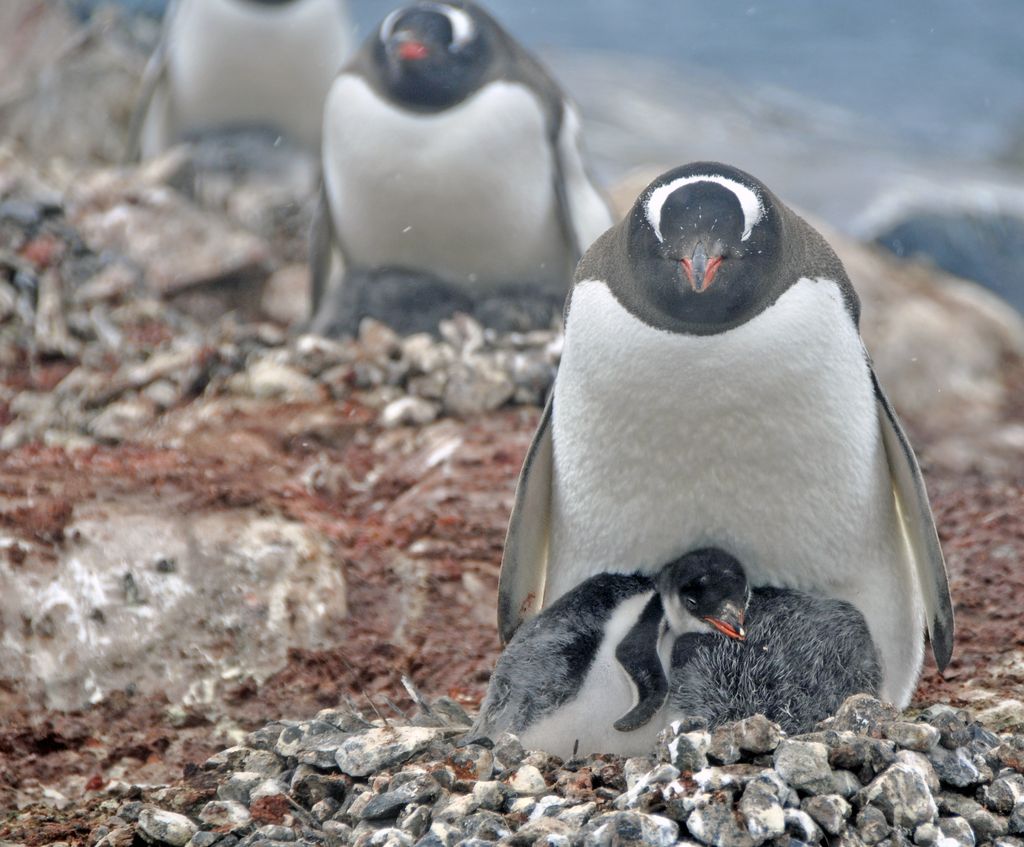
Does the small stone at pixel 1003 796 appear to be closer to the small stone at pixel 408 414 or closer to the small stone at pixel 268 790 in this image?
the small stone at pixel 268 790

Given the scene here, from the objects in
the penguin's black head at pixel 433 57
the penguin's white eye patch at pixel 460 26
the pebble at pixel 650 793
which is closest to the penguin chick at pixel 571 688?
the pebble at pixel 650 793

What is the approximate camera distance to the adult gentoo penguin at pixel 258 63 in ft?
26.2

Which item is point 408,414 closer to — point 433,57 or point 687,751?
point 433,57

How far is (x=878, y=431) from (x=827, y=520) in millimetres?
252

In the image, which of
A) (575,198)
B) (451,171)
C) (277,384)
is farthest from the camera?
(575,198)

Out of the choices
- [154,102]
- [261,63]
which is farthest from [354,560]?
[154,102]

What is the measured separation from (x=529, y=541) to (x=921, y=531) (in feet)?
2.91

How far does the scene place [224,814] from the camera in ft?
8.89

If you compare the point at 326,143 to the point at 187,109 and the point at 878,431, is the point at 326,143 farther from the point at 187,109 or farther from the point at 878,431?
the point at 878,431

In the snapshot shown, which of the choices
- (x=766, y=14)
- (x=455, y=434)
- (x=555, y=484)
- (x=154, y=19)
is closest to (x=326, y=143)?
(x=455, y=434)

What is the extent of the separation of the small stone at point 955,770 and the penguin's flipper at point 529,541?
3.64ft

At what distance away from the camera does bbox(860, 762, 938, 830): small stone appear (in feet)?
7.80

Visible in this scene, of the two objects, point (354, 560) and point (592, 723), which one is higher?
point (592, 723)

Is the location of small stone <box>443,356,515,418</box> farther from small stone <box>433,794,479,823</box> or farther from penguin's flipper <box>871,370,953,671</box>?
small stone <box>433,794,479,823</box>
